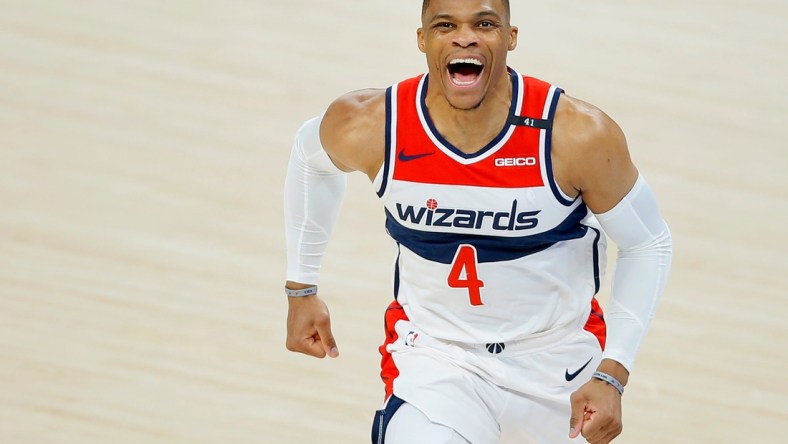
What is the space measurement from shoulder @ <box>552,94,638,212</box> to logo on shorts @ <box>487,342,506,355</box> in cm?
41

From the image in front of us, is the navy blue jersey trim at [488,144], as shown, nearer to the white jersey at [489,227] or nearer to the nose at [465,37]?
the white jersey at [489,227]

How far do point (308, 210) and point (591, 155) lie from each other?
86 centimetres

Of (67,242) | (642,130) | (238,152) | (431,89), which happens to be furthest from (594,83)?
(431,89)

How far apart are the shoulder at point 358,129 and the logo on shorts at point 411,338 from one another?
1.30ft

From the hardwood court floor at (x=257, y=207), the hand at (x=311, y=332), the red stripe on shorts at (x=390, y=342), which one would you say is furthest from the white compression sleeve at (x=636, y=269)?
the hardwood court floor at (x=257, y=207)

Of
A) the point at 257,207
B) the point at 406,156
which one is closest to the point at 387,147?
the point at 406,156

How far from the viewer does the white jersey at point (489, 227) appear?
9.17ft

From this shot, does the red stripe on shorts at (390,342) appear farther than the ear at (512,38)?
Yes

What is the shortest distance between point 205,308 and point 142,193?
0.84 metres

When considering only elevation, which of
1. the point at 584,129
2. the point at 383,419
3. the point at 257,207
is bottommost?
the point at 257,207

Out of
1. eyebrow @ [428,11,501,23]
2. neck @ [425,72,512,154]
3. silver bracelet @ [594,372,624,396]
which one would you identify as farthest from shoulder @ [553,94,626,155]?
silver bracelet @ [594,372,624,396]

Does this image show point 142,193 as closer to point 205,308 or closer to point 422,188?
point 205,308

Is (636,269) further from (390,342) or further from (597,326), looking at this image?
(390,342)

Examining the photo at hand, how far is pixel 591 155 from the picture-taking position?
8.97 feet
